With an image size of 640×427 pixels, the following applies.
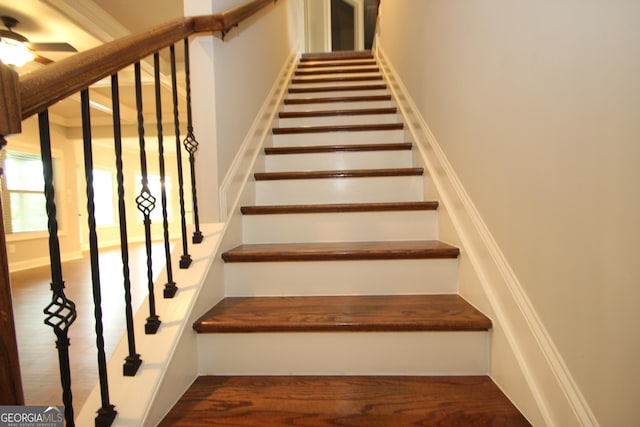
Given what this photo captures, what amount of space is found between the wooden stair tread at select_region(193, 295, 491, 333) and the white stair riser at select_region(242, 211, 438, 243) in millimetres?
343

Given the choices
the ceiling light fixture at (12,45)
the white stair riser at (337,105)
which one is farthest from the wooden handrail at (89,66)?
the ceiling light fixture at (12,45)

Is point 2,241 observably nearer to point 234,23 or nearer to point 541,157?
point 541,157

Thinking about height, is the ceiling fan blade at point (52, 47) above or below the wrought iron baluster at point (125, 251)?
above

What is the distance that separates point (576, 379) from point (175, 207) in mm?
10213

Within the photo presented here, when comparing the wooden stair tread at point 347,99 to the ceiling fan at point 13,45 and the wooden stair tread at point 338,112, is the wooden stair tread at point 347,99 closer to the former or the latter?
the wooden stair tread at point 338,112

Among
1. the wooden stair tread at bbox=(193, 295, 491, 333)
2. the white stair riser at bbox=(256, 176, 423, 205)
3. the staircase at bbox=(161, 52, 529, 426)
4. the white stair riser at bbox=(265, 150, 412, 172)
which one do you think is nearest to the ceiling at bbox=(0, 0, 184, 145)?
the white stair riser at bbox=(265, 150, 412, 172)

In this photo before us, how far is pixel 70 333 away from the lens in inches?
82.1

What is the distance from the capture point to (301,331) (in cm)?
97

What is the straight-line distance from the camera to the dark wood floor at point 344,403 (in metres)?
0.78

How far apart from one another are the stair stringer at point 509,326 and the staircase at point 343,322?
45mm

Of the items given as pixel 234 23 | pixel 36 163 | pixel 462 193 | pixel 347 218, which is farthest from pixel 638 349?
pixel 36 163

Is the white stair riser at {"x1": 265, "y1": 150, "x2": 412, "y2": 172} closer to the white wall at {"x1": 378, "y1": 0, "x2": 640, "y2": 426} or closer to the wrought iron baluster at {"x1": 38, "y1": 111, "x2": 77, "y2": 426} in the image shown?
the white wall at {"x1": 378, "y1": 0, "x2": 640, "y2": 426}

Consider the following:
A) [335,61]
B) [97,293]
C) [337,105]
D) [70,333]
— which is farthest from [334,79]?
[70,333]

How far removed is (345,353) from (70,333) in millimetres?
2125
